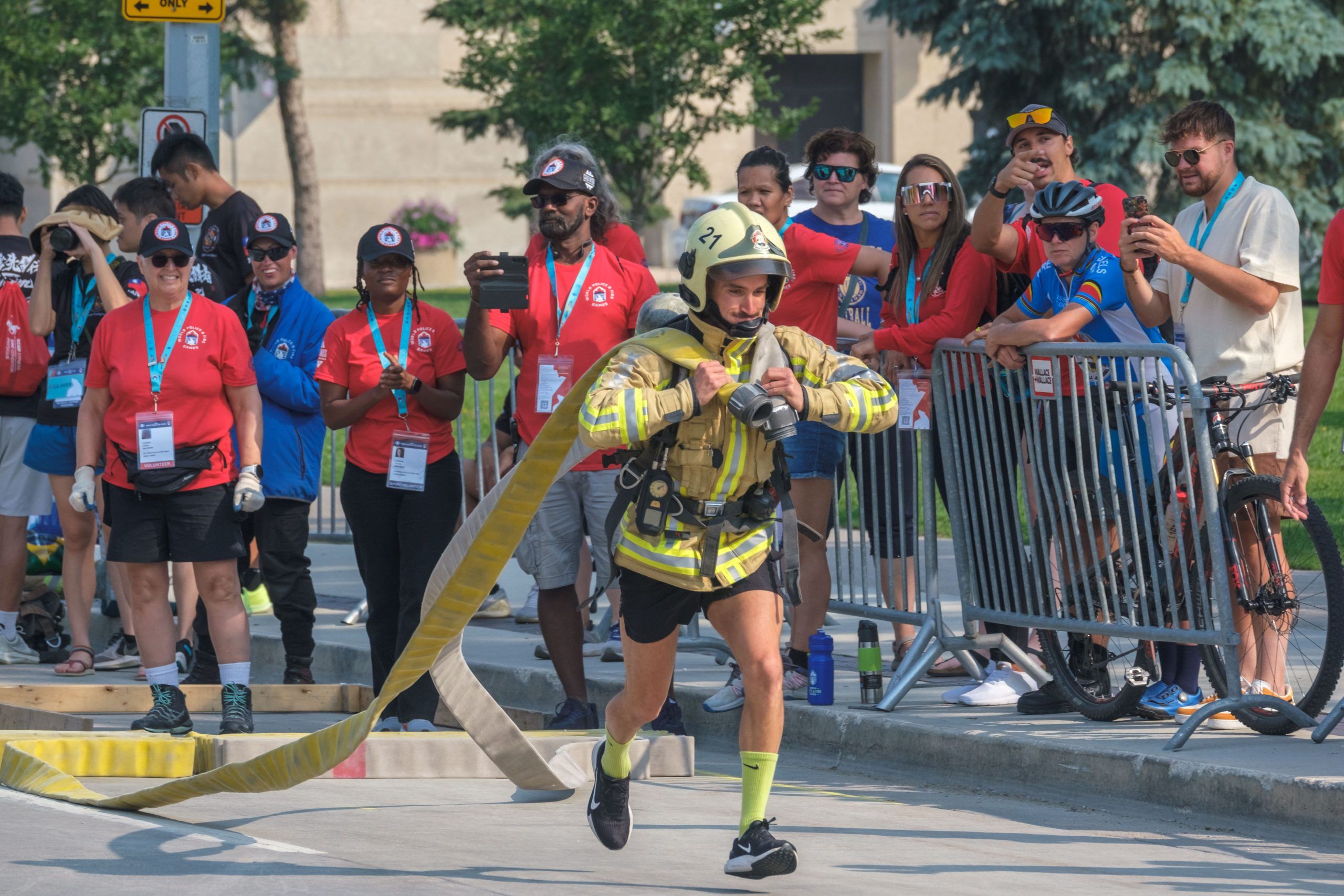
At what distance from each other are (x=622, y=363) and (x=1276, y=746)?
278 cm

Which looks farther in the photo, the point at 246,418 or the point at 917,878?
the point at 246,418

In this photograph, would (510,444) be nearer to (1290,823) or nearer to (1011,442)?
(1011,442)

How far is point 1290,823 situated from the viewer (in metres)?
5.95

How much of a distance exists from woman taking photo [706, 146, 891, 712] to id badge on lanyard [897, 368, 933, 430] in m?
0.30

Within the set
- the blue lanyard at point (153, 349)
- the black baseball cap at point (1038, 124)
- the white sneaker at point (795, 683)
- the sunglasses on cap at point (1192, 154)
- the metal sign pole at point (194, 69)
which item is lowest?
the white sneaker at point (795, 683)

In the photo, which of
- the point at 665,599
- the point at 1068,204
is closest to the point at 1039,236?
the point at 1068,204

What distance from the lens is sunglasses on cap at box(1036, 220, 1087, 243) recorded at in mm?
7117

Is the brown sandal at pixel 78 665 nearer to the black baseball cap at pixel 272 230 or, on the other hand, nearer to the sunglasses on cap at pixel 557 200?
the black baseball cap at pixel 272 230

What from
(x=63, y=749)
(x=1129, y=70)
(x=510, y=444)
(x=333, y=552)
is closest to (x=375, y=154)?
(x=1129, y=70)

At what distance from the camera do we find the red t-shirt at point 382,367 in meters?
7.52

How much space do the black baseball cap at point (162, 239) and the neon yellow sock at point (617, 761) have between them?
3.03 metres

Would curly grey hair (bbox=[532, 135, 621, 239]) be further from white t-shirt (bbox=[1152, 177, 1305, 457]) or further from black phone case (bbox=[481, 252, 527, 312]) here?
white t-shirt (bbox=[1152, 177, 1305, 457])

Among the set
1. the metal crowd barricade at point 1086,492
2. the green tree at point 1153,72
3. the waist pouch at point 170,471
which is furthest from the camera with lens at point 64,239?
the green tree at point 1153,72

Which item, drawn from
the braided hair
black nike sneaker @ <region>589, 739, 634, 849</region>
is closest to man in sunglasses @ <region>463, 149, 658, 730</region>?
the braided hair
